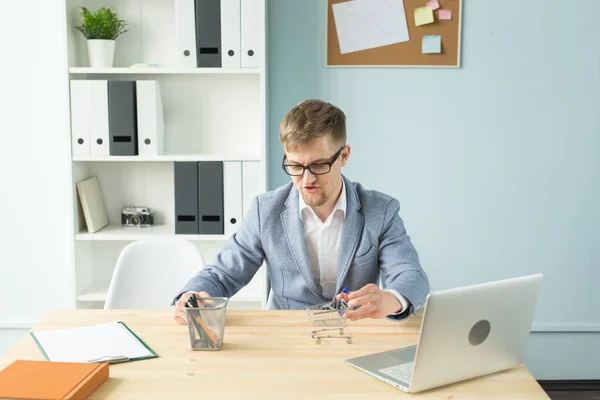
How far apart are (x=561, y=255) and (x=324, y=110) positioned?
5.73ft

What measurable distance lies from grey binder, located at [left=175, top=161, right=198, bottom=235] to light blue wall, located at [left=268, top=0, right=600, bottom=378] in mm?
429

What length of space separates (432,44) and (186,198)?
1.28 metres

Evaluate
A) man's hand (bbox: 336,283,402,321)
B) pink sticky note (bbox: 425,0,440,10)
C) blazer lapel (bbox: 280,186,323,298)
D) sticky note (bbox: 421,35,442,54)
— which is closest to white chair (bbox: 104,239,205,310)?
blazer lapel (bbox: 280,186,323,298)

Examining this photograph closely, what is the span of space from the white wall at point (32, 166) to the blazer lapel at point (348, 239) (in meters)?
1.64

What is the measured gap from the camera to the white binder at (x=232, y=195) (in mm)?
2801

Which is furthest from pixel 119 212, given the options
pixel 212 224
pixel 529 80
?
pixel 529 80

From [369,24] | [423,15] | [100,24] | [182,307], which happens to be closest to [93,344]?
[182,307]

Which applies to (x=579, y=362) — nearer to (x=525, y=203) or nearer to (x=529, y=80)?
(x=525, y=203)

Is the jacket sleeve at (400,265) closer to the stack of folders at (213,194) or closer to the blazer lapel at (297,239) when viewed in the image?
the blazer lapel at (297,239)

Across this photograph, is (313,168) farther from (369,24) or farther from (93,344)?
(369,24)

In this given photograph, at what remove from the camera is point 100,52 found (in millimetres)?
2824

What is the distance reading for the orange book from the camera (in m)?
1.23

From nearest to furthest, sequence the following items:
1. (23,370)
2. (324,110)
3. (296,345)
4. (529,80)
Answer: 1. (23,370)
2. (296,345)
3. (324,110)
4. (529,80)

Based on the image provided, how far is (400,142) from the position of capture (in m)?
3.07
